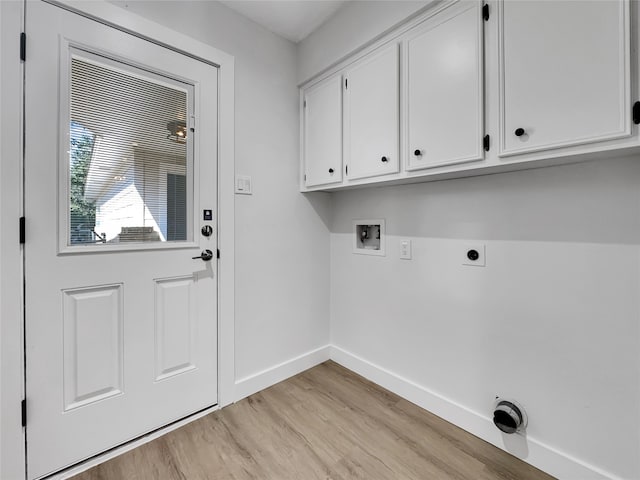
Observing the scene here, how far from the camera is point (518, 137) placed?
1135 mm

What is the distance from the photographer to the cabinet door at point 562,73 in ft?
3.02

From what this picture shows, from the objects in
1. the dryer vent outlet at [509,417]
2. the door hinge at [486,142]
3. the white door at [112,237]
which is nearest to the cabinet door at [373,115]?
the door hinge at [486,142]

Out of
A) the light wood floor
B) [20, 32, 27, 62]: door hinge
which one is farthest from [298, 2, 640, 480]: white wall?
[20, 32, 27, 62]: door hinge

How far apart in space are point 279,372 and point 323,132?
177 centimetres

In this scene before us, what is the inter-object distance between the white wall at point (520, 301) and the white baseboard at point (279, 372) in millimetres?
513

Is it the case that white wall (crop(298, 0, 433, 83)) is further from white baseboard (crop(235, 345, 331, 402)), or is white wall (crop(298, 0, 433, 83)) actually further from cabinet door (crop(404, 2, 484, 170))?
white baseboard (crop(235, 345, 331, 402))

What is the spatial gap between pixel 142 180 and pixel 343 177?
1.17m

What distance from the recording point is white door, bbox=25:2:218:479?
4.05 ft

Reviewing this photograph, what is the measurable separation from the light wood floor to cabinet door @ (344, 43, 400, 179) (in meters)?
1.46

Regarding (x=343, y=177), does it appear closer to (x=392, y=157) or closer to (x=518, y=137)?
(x=392, y=157)

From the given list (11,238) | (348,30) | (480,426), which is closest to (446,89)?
(348,30)

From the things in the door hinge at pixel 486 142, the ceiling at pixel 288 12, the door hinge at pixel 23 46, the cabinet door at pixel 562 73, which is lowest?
the door hinge at pixel 486 142

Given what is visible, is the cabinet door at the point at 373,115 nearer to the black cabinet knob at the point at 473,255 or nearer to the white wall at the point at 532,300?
the white wall at the point at 532,300

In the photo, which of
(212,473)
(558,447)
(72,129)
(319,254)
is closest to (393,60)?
(319,254)
